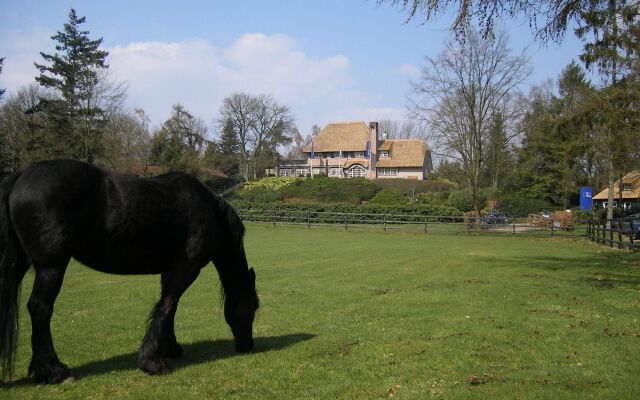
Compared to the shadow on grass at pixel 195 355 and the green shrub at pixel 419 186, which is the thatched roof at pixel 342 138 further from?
the shadow on grass at pixel 195 355

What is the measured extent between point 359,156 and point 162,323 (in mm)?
79936

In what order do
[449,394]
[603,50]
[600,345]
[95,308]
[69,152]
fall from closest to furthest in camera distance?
1. [449,394]
2. [600,345]
3. [95,308]
4. [603,50]
5. [69,152]

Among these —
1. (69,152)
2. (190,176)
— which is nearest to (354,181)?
(69,152)

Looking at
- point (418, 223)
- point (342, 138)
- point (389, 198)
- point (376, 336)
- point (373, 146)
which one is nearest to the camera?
point (376, 336)

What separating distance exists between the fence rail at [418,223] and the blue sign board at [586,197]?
1106 cm

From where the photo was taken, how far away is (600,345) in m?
7.17

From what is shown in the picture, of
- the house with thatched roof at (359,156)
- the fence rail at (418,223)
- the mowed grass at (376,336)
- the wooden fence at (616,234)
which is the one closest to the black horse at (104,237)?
the mowed grass at (376,336)

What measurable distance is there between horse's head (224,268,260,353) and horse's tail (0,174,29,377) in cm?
Answer: 246

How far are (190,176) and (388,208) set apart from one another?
39.5m

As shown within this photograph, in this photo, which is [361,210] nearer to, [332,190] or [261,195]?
[332,190]

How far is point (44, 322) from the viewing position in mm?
5434

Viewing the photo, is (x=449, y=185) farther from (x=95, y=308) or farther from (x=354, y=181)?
(x=95, y=308)

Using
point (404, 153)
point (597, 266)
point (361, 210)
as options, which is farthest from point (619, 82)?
→ point (404, 153)

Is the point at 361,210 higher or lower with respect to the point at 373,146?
lower
